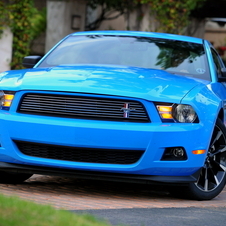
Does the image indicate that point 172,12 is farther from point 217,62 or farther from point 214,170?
Answer: point 214,170

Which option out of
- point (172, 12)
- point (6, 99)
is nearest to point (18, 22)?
point (172, 12)

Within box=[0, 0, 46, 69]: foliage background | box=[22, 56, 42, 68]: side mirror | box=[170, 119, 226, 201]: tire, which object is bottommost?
box=[0, 0, 46, 69]: foliage background

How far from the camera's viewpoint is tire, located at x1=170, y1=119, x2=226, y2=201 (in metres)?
5.83

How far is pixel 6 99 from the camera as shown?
568cm

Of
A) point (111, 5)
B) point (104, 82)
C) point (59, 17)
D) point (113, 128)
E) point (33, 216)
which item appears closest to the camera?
point (33, 216)

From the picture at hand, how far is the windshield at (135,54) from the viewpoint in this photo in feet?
22.6

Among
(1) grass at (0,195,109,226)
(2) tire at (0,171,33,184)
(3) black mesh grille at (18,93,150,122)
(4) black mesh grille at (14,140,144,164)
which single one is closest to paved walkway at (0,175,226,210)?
(2) tire at (0,171,33,184)

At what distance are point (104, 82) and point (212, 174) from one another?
1.32 meters

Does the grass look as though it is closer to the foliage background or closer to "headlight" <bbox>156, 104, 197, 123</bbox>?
"headlight" <bbox>156, 104, 197, 123</bbox>

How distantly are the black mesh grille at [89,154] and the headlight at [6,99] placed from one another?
356 millimetres

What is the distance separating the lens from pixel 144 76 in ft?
19.7

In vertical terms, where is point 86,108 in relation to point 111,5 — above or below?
above

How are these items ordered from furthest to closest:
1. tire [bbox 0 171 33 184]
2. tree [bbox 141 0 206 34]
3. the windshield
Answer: tree [bbox 141 0 206 34] → the windshield → tire [bbox 0 171 33 184]

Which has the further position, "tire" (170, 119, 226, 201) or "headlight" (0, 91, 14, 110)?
"tire" (170, 119, 226, 201)
